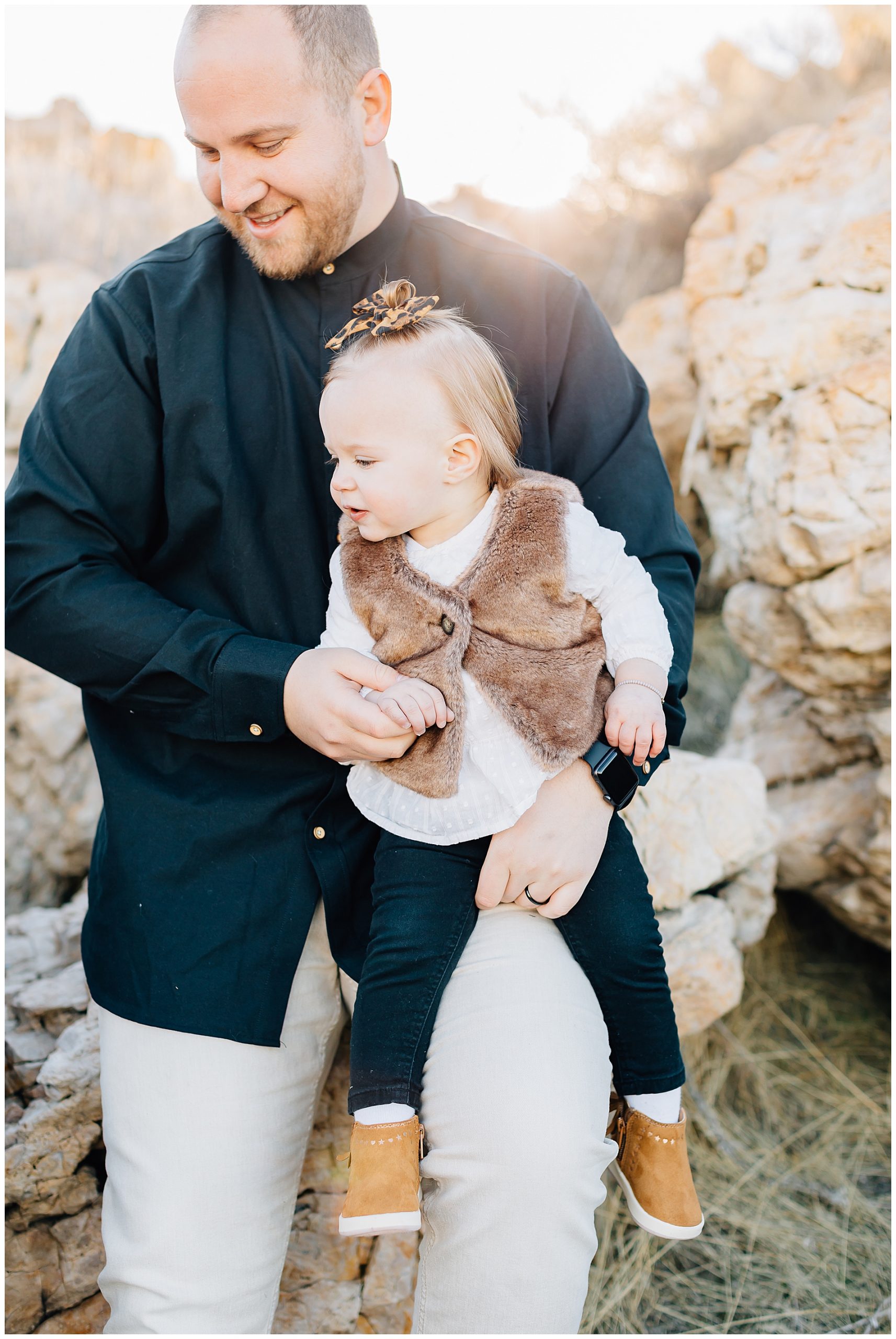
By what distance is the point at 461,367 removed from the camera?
5.89 feet

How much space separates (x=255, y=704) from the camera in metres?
1.82

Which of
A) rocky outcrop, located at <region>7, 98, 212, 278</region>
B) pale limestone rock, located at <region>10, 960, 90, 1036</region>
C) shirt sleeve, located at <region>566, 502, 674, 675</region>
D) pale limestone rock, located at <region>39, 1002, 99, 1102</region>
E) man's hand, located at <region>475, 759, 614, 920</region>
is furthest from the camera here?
rocky outcrop, located at <region>7, 98, 212, 278</region>

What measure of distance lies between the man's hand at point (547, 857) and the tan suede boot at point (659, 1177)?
430 mm

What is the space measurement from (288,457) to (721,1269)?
2408mm

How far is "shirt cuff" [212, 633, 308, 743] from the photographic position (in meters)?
1.80

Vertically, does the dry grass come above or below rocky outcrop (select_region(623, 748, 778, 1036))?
below

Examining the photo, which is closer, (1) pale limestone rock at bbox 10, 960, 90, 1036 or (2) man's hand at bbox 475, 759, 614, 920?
(2) man's hand at bbox 475, 759, 614, 920

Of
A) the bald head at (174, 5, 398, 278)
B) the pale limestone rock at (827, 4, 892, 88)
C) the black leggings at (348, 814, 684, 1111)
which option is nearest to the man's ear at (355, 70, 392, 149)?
the bald head at (174, 5, 398, 278)

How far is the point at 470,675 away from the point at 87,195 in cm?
767

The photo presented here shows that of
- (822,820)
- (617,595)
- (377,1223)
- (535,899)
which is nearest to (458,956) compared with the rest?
(535,899)

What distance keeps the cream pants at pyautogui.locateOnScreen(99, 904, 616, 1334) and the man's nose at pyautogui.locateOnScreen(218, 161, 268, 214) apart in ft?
4.99

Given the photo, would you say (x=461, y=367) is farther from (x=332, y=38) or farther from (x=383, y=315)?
(x=332, y=38)

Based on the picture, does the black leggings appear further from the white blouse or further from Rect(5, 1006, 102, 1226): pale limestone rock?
Rect(5, 1006, 102, 1226): pale limestone rock

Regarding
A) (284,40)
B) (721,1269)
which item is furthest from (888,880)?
(284,40)
